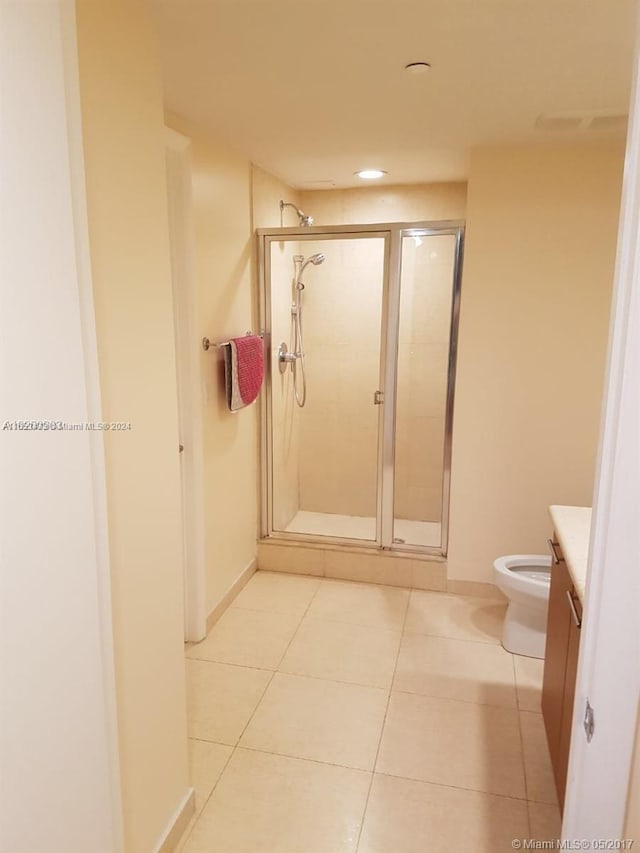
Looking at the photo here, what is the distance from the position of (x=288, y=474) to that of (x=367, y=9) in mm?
2901

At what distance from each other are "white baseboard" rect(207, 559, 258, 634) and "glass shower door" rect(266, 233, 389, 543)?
12.8 inches

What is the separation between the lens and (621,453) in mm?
862

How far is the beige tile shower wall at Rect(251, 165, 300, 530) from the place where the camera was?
338 centimetres

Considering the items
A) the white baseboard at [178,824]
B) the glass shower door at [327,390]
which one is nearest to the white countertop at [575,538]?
the white baseboard at [178,824]

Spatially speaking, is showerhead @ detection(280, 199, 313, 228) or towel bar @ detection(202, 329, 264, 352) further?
showerhead @ detection(280, 199, 313, 228)

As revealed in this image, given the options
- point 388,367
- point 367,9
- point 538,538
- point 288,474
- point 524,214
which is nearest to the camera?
point 367,9

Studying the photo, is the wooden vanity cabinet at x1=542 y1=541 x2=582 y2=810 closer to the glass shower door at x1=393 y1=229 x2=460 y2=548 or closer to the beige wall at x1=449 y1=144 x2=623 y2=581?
the beige wall at x1=449 y1=144 x2=623 y2=581

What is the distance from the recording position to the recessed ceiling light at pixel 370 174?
11.0 ft

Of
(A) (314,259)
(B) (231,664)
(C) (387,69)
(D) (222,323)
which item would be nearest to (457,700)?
(B) (231,664)

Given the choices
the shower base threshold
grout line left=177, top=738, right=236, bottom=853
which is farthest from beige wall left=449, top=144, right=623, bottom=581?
grout line left=177, top=738, right=236, bottom=853

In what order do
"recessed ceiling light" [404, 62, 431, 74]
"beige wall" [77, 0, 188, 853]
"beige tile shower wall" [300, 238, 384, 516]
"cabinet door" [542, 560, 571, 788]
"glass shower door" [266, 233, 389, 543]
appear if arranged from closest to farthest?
"beige wall" [77, 0, 188, 853], "cabinet door" [542, 560, 571, 788], "recessed ceiling light" [404, 62, 431, 74], "glass shower door" [266, 233, 389, 543], "beige tile shower wall" [300, 238, 384, 516]

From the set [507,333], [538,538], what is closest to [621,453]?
[507,333]

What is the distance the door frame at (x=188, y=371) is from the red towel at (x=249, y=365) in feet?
1.04

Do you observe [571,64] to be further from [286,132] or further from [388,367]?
[388,367]
